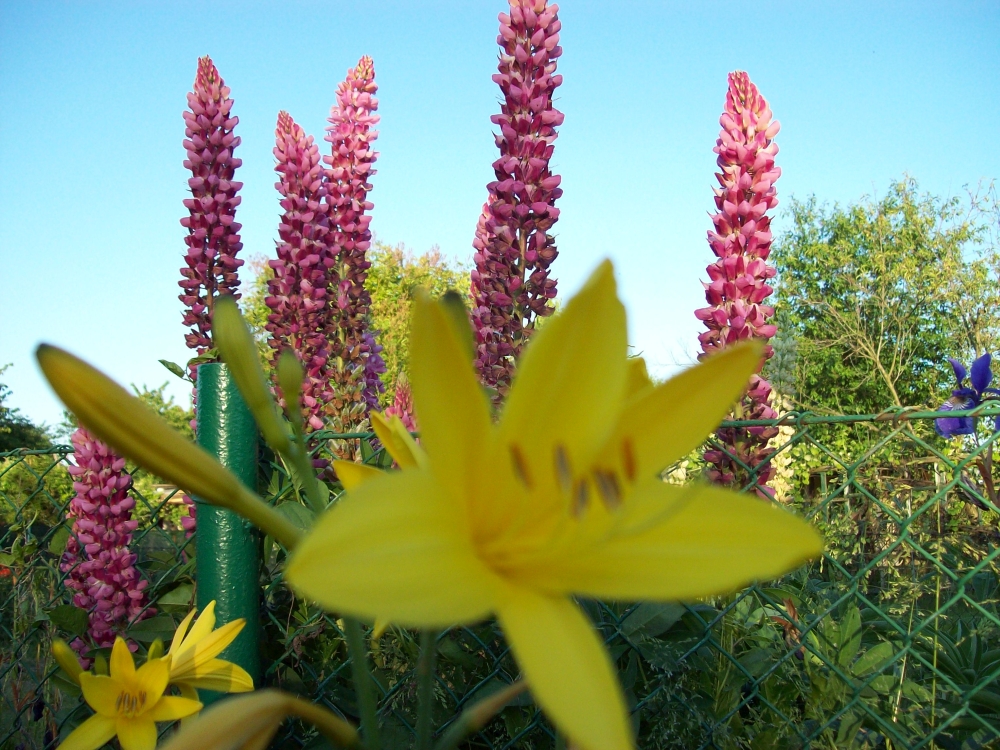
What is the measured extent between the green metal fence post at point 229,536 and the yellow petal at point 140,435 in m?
1.17

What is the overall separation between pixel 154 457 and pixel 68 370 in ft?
0.22

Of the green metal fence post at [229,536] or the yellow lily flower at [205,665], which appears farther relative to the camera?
the green metal fence post at [229,536]

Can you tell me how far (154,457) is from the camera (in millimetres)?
427

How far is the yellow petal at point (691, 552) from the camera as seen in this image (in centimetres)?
40

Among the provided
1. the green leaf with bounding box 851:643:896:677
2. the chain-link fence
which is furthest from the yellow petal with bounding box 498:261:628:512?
the green leaf with bounding box 851:643:896:677

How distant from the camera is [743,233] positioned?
7.54 feet

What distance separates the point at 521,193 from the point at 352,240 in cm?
103

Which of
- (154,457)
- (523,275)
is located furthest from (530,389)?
(523,275)

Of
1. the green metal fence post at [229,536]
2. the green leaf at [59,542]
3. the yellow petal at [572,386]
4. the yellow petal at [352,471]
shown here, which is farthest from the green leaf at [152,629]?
the yellow petal at [572,386]

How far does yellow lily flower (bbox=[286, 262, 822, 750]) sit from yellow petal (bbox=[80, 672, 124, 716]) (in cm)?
65

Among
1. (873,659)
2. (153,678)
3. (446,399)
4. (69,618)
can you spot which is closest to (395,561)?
(446,399)

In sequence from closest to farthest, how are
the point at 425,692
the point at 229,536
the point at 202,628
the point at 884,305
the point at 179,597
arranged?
the point at 425,692
the point at 202,628
the point at 229,536
the point at 179,597
the point at 884,305

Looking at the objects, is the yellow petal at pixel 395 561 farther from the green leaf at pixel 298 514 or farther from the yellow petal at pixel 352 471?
the green leaf at pixel 298 514

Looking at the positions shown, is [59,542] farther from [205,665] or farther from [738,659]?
[738,659]
